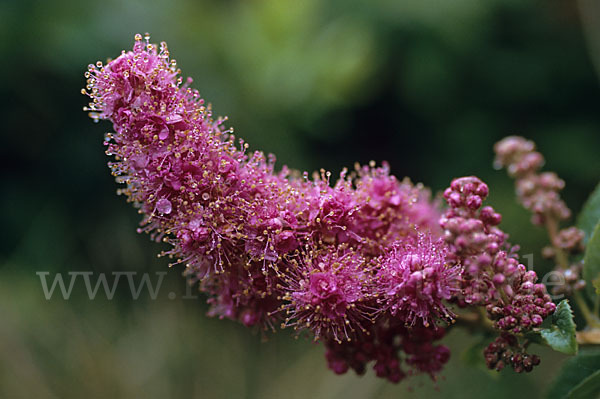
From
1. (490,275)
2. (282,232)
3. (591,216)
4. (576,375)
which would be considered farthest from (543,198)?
(282,232)

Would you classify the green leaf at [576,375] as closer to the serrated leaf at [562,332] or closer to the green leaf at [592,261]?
the green leaf at [592,261]

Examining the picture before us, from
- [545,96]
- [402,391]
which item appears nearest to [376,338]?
[402,391]

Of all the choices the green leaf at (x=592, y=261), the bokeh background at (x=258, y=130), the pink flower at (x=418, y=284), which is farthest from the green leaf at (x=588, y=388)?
the bokeh background at (x=258, y=130)

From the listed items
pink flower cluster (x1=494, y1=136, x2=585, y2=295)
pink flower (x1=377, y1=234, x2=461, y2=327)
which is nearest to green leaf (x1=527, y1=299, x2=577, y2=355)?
pink flower (x1=377, y1=234, x2=461, y2=327)

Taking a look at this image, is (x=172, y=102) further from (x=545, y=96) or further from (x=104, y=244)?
(x=545, y=96)

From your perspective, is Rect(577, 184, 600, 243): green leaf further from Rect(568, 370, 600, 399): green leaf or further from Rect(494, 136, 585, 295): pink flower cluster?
Rect(568, 370, 600, 399): green leaf

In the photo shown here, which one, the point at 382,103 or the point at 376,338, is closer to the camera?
the point at 376,338
